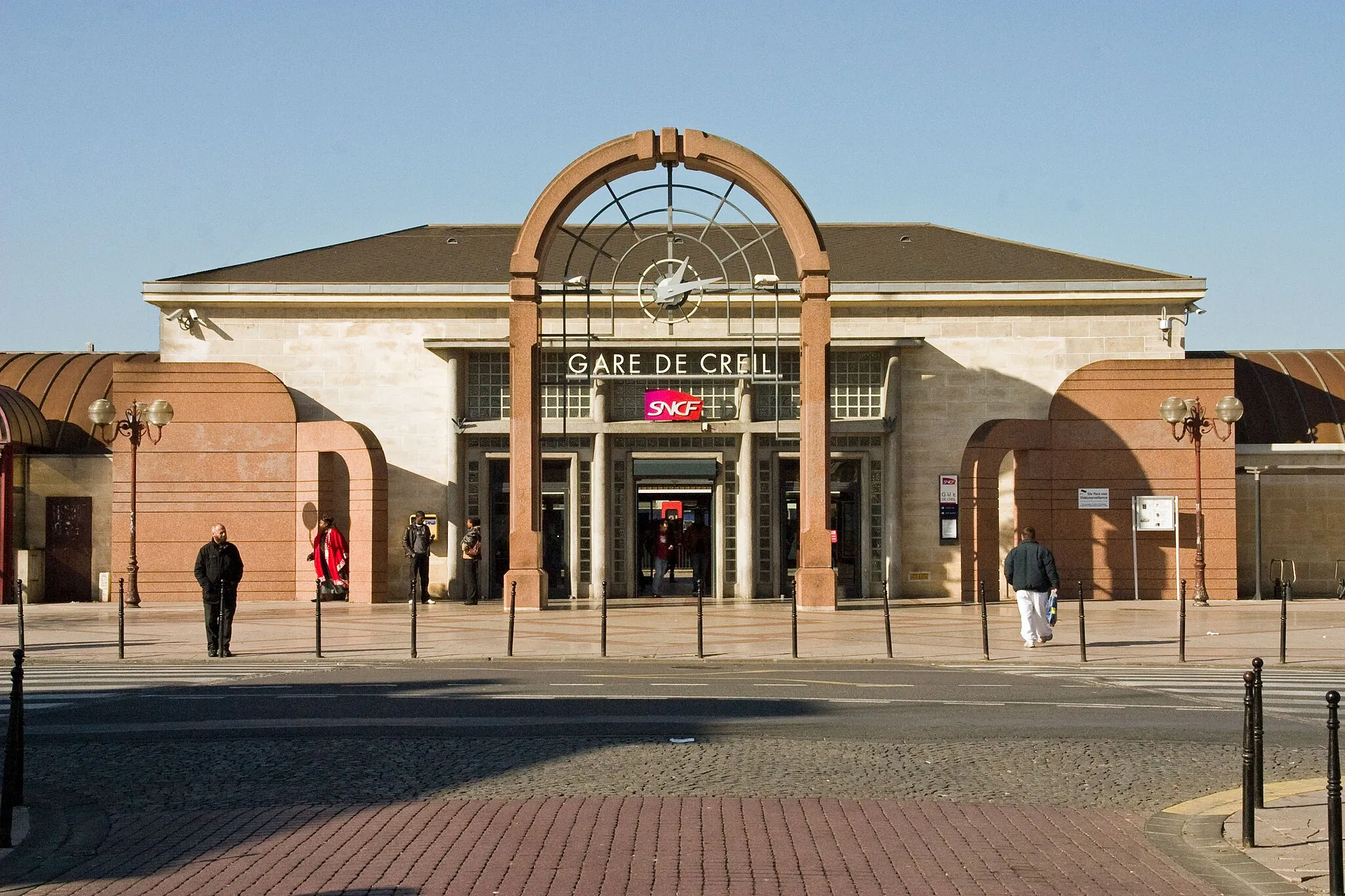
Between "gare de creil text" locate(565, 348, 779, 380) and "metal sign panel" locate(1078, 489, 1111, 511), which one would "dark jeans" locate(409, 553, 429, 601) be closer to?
"gare de creil text" locate(565, 348, 779, 380)

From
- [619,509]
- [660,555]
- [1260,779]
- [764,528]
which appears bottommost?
[1260,779]

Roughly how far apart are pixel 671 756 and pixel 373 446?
75.9ft

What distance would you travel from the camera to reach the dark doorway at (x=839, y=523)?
3412 cm

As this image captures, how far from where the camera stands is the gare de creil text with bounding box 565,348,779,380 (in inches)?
1303

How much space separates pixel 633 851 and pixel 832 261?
30165 mm

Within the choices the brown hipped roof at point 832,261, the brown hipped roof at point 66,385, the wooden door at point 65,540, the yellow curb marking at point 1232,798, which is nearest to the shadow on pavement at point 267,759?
the yellow curb marking at point 1232,798

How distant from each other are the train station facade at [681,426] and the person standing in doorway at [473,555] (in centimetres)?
101

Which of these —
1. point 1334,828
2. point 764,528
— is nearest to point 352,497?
point 764,528

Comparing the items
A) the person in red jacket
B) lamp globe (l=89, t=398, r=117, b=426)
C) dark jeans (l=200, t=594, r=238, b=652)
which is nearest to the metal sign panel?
the person in red jacket

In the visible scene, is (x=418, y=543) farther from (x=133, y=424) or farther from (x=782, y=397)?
(x=782, y=397)

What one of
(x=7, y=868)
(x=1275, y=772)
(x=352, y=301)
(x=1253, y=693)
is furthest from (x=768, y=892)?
(x=352, y=301)

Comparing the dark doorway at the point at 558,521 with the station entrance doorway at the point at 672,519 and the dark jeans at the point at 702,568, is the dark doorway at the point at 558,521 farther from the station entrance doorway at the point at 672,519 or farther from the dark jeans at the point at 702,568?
the dark jeans at the point at 702,568

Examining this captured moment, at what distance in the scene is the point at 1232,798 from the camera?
9562 mm

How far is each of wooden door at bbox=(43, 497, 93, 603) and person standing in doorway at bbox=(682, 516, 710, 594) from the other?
1401 cm
